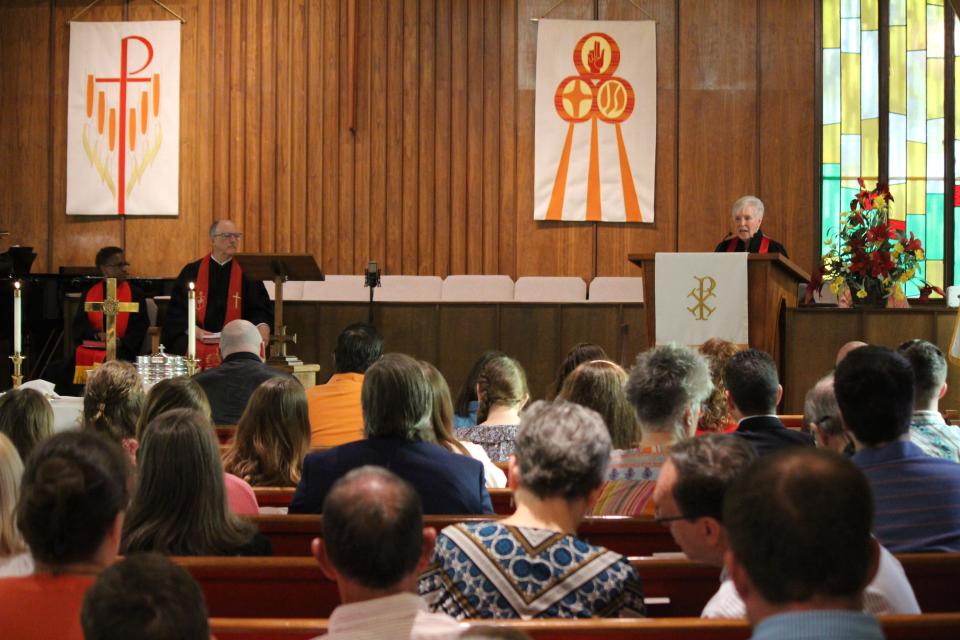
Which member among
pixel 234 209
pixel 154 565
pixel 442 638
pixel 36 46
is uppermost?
pixel 36 46

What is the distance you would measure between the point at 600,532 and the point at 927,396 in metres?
1.56

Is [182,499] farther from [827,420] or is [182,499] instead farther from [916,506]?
[827,420]

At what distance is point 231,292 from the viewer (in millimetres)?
8727

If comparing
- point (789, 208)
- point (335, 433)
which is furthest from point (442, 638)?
point (789, 208)

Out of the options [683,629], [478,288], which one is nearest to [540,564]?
[683,629]

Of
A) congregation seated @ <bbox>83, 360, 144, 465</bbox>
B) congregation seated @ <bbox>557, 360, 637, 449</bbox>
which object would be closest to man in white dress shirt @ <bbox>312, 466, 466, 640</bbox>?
congregation seated @ <bbox>557, 360, 637, 449</bbox>

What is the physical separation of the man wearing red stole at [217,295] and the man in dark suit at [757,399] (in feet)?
17.5

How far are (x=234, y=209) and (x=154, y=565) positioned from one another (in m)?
9.71

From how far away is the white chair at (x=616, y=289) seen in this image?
10.1m

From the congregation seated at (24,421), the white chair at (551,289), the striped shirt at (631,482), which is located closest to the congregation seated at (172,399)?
the congregation seated at (24,421)

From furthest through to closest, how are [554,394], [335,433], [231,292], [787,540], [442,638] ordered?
1. [231,292]
2. [554,394]
3. [335,433]
4. [442,638]
5. [787,540]

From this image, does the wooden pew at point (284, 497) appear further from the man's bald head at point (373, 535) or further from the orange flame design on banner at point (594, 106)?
the orange flame design on banner at point (594, 106)

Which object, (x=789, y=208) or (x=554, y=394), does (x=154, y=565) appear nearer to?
(x=554, y=394)

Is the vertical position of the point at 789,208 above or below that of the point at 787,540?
above
